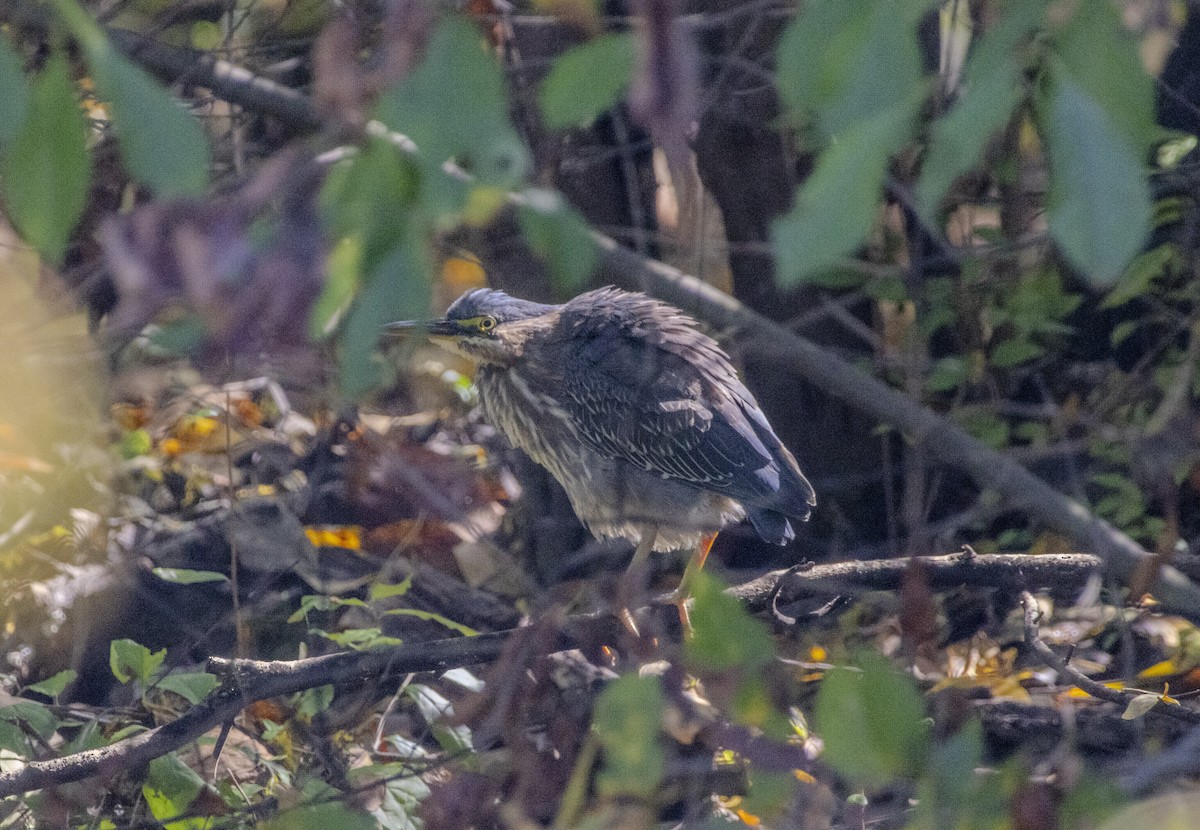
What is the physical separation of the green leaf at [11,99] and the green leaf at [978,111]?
70 centimetres

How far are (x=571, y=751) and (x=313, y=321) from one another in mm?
1924

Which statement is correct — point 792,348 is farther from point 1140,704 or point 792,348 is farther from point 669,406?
point 1140,704

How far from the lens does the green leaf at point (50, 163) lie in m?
0.99

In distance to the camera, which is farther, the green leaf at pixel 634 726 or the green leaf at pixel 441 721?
the green leaf at pixel 441 721

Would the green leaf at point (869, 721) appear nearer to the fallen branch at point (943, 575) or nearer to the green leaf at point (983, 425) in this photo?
the fallen branch at point (943, 575)

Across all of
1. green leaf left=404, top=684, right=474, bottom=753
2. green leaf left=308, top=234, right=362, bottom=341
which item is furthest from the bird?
green leaf left=308, top=234, right=362, bottom=341

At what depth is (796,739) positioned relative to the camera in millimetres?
2564

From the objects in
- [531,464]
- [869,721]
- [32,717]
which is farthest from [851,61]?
[531,464]

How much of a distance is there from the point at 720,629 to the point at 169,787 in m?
2.00

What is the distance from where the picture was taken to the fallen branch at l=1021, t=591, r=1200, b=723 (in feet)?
8.82

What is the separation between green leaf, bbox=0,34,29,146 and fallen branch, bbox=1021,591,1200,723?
2.34 meters

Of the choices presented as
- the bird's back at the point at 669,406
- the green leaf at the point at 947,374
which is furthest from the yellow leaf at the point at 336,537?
the green leaf at the point at 947,374

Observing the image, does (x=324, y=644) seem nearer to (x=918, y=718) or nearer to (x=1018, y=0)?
(x=918, y=718)

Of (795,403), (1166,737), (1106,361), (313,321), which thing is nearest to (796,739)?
(1166,737)
